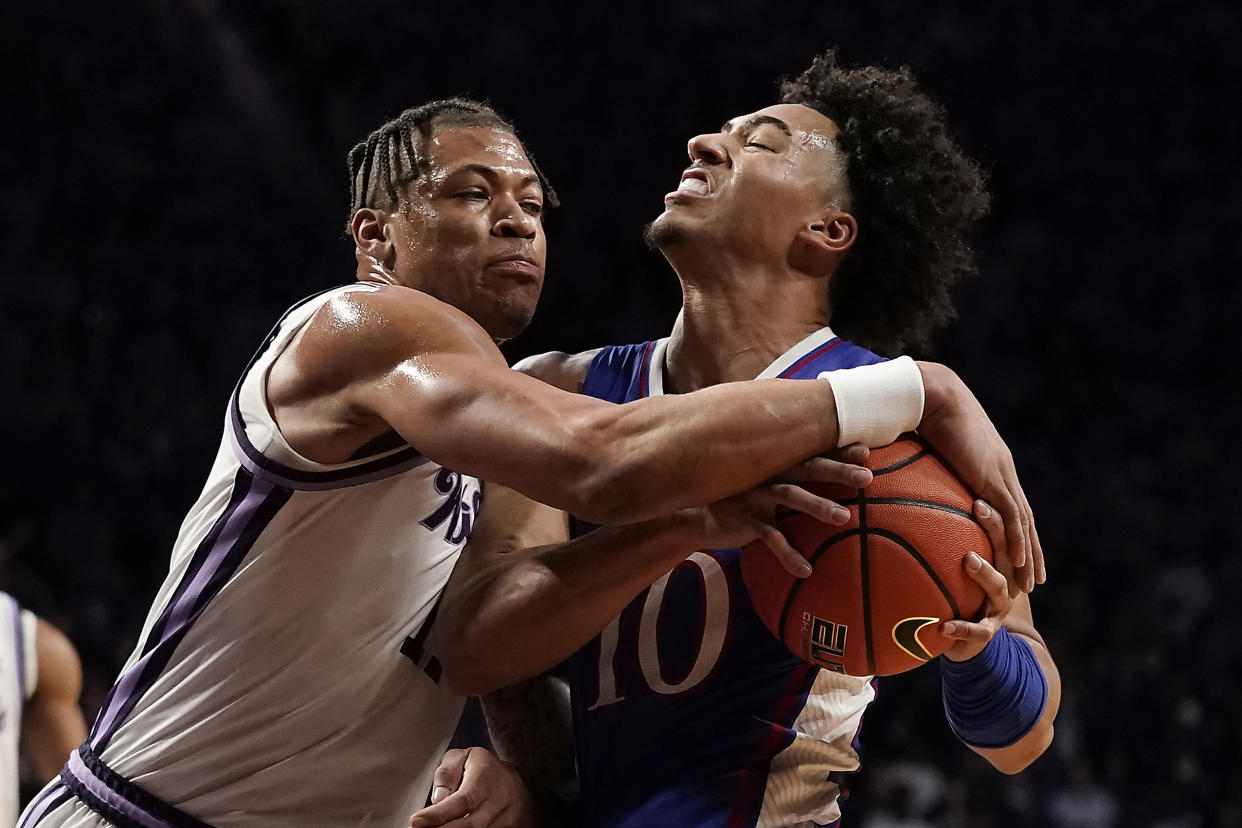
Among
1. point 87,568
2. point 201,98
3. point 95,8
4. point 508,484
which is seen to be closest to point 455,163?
point 508,484

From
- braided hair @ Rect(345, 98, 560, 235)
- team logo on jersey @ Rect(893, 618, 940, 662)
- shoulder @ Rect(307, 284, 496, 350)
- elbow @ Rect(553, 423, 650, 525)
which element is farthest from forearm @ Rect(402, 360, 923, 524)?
braided hair @ Rect(345, 98, 560, 235)

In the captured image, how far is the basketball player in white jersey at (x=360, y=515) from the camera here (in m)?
2.20

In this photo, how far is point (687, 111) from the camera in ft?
29.7

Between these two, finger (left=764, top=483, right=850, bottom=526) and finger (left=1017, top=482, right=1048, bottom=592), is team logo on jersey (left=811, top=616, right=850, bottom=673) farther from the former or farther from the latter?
finger (left=1017, top=482, right=1048, bottom=592)

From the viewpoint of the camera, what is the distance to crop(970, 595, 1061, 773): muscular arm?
9.38 feet

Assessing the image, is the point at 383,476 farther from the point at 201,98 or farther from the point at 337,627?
Result: the point at 201,98

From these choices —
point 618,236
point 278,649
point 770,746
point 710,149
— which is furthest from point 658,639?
point 618,236

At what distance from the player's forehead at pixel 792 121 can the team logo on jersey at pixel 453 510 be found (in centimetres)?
111

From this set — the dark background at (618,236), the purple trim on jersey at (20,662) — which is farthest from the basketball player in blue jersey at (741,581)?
the dark background at (618,236)

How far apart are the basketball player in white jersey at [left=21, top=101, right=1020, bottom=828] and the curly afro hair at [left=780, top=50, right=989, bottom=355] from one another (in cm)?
98

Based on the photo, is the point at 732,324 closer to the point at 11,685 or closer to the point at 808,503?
the point at 808,503

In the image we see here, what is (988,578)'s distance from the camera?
7.48 feet

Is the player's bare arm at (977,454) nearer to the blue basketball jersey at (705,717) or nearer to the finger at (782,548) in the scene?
the finger at (782,548)

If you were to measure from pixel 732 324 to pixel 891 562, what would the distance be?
94cm
